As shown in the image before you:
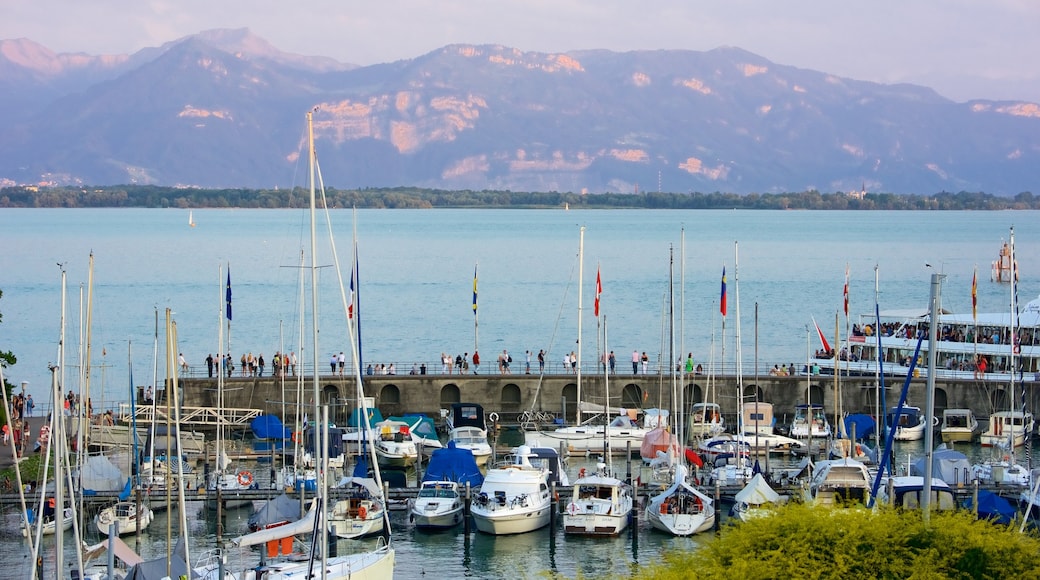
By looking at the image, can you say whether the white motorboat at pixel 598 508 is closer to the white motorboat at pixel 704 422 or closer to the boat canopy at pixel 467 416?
the white motorboat at pixel 704 422

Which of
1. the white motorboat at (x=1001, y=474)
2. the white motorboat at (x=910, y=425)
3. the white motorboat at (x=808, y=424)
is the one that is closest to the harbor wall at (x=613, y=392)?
the white motorboat at (x=910, y=425)

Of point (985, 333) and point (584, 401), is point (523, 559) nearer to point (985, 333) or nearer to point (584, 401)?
point (584, 401)

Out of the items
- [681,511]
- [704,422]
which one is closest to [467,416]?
[704,422]

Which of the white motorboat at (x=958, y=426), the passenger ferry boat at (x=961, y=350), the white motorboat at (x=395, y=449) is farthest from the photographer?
the passenger ferry boat at (x=961, y=350)

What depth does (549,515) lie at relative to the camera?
115ft

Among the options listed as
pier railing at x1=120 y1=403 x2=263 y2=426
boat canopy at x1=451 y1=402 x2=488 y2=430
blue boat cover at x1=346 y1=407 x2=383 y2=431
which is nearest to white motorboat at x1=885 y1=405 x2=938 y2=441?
boat canopy at x1=451 y1=402 x2=488 y2=430

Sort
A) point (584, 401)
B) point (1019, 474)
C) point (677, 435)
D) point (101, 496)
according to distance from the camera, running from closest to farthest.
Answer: point (101, 496)
point (1019, 474)
point (677, 435)
point (584, 401)

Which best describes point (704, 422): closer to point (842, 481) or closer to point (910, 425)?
point (910, 425)

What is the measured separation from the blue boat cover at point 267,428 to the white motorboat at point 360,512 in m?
10.2

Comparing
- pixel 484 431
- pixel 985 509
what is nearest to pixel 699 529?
pixel 985 509

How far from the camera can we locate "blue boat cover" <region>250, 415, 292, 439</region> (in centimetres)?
4466

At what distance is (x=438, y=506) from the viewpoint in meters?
34.8

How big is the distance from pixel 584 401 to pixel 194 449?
1468 centimetres

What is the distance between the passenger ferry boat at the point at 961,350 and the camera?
52812mm
